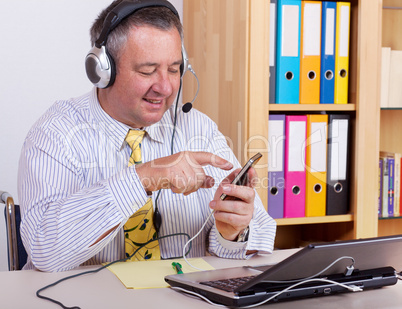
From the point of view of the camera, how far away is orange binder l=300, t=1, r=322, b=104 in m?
1.95

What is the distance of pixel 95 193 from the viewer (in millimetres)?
1247

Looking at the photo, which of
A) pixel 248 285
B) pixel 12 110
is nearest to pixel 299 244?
pixel 12 110

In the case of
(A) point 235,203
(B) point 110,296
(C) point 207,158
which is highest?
(C) point 207,158

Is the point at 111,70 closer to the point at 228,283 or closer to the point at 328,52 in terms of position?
the point at 228,283

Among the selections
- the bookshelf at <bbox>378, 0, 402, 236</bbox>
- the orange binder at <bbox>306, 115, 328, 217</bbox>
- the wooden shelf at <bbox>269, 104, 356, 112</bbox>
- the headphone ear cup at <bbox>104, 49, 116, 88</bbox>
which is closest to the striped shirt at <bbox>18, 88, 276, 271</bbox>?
the headphone ear cup at <bbox>104, 49, 116, 88</bbox>

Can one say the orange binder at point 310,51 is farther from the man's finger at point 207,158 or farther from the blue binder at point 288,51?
the man's finger at point 207,158

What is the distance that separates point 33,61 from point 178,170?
111cm

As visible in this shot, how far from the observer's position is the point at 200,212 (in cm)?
161

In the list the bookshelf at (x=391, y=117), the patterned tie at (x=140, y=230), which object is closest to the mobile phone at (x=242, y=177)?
the patterned tie at (x=140, y=230)

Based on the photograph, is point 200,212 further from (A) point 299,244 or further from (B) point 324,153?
(A) point 299,244

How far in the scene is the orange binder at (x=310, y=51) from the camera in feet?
6.39

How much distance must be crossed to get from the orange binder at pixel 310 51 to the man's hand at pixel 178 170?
0.82 m

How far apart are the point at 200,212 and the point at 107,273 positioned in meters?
0.48

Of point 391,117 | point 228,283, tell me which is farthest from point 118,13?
point 391,117
